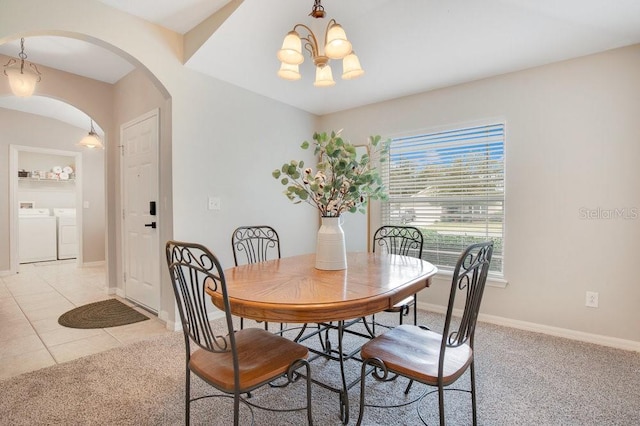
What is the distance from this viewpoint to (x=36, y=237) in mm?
6062

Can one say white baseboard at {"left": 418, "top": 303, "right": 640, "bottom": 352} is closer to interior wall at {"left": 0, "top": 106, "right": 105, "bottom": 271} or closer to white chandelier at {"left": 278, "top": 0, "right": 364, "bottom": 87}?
white chandelier at {"left": 278, "top": 0, "right": 364, "bottom": 87}

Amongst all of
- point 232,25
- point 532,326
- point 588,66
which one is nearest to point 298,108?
point 232,25

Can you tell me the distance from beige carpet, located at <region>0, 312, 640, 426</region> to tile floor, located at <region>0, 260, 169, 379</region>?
26 cm

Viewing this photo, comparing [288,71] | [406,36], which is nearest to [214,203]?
[288,71]

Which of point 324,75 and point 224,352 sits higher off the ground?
point 324,75

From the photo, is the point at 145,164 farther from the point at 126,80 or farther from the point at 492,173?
the point at 492,173

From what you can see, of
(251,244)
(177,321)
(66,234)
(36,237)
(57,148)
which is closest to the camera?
(251,244)

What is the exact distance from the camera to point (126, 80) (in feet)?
12.2

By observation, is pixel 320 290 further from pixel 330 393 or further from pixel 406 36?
pixel 406 36

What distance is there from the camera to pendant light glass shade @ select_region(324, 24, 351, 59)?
6.01ft

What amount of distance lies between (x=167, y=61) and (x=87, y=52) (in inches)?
46.3

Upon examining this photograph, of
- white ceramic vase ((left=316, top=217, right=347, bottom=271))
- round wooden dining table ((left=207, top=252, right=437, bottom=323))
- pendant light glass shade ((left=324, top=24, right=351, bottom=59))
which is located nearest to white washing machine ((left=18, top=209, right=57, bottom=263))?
round wooden dining table ((left=207, top=252, right=437, bottom=323))

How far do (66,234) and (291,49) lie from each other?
696 cm

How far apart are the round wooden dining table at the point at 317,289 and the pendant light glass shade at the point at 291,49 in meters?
1.30
